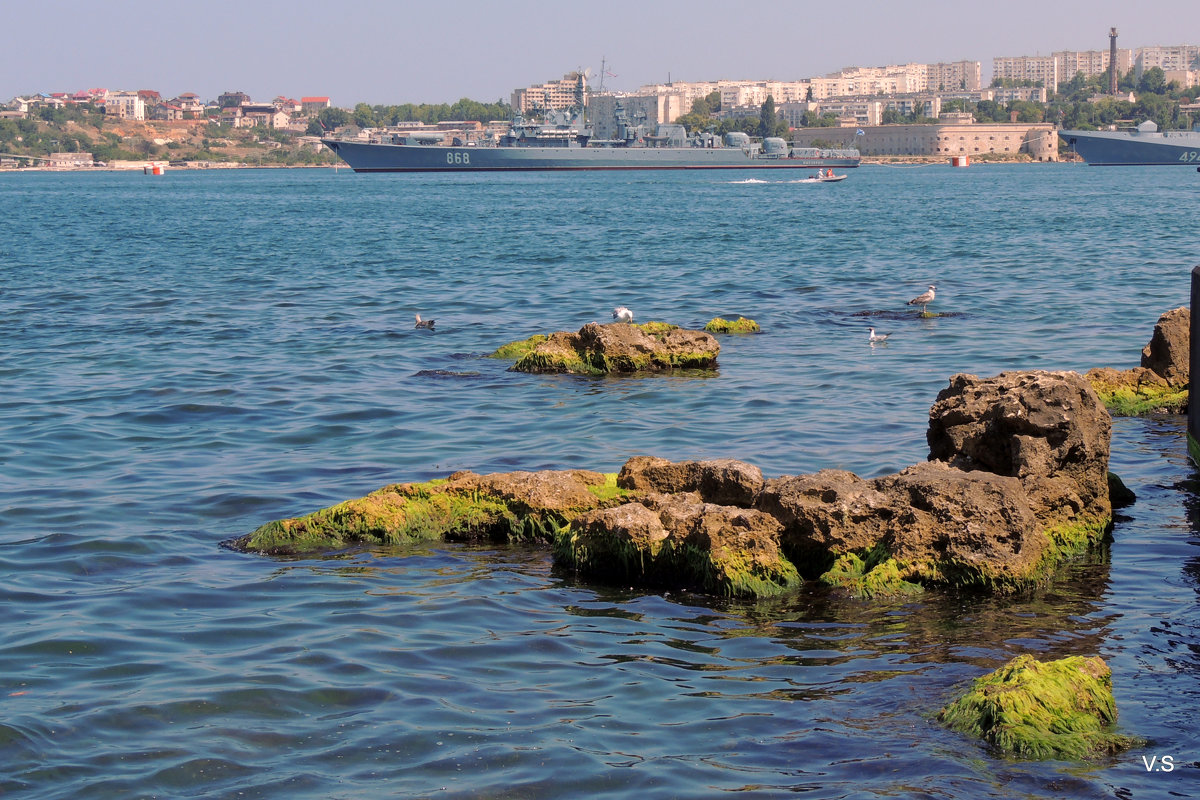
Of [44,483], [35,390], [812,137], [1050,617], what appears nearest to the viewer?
[1050,617]

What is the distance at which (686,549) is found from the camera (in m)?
6.09

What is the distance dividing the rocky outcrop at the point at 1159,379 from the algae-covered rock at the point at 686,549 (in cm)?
518

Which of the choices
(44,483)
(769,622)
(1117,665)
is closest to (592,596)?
(769,622)

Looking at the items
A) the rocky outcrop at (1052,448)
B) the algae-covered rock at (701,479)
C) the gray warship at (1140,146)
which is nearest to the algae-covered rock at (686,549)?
the algae-covered rock at (701,479)

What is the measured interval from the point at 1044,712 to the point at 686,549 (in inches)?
84.5

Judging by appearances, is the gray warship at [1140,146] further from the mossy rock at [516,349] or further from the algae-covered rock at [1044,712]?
the algae-covered rock at [1044,712]

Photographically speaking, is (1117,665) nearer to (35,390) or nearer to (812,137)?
(35,390)

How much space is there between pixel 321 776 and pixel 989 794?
7.51 ft

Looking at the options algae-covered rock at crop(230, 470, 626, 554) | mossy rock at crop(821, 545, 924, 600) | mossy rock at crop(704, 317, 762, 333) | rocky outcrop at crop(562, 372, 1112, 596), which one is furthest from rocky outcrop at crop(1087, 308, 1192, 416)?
mossy rock at crop(704, 317, 762, 333)

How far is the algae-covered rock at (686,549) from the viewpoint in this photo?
598 cm

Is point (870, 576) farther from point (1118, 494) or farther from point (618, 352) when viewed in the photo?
point (618, 352)

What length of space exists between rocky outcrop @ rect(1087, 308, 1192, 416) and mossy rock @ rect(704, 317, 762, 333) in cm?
574

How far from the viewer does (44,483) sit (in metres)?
8.55

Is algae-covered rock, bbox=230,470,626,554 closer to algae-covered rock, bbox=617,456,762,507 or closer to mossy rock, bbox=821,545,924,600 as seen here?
algae-covered rock, bbox=617,456,762,507
